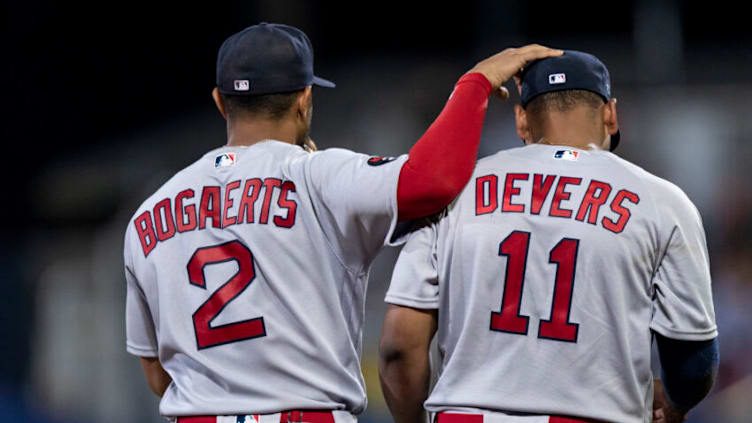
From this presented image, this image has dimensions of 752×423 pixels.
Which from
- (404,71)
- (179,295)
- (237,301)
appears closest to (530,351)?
(237,301)

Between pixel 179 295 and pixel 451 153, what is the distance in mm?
923

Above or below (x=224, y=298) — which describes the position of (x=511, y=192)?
above

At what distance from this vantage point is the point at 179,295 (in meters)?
2.92

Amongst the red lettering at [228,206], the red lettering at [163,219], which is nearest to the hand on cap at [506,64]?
the red lettering at [228,206]

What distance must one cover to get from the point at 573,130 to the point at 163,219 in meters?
1.32

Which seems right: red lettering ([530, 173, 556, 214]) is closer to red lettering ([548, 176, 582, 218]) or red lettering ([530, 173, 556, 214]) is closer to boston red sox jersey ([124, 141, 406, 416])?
red lettering ([548, 176, 582, 218])

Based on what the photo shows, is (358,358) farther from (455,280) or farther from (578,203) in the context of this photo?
(578,203)

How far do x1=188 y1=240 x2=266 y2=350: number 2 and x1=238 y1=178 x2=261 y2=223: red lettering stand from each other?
82mm

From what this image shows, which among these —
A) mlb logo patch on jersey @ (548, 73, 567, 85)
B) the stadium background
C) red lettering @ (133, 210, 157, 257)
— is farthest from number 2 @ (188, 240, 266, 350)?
the stadium background

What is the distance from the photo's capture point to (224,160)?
301 centimetres

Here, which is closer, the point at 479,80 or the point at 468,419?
the point at 468,419

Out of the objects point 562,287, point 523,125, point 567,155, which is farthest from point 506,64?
point 562,287

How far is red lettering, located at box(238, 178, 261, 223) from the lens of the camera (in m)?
2.88

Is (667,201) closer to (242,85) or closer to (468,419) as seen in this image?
(468,419)
